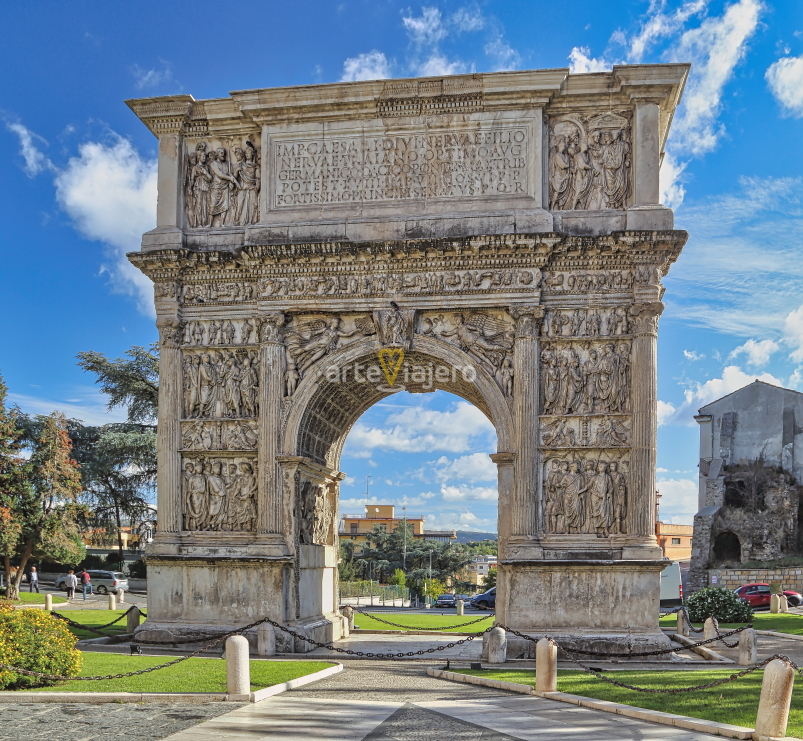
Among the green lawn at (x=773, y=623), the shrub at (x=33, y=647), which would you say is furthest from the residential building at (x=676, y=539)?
the shrub at (x=33, y=647)

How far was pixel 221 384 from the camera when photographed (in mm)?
19844

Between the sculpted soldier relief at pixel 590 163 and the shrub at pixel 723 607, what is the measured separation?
1283 centimetres

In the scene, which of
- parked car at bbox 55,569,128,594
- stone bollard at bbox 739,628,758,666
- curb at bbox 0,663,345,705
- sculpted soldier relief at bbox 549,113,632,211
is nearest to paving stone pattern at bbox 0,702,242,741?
curb at bbox 0,663,345,705

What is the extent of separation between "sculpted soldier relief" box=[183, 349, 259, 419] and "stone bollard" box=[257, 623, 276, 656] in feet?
14.6

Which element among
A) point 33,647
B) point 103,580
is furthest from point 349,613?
point 103,580

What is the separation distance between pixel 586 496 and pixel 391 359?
487 centimetres

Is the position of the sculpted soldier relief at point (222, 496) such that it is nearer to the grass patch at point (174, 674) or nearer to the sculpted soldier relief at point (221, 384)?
the sculpted soldier relief at point (221, 384)

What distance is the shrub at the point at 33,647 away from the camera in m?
13.4

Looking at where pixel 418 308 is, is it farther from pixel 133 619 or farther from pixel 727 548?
pixel 727 548

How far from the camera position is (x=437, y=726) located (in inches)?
439

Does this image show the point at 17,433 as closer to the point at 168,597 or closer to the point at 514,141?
the point at 168,597

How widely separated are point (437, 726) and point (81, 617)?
18.6 metres

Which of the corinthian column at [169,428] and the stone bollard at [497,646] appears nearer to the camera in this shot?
the stone bollard at [497,646]

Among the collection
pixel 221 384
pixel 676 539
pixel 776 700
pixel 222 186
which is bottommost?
pixel 676 539
